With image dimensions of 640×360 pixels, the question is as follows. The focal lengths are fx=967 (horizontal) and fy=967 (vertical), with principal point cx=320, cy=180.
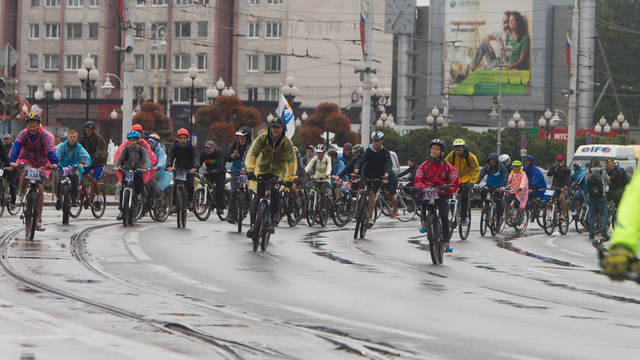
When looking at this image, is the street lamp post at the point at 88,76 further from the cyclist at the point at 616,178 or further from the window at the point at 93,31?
the window at the point at 93,31

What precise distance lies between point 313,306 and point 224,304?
0.71 metres

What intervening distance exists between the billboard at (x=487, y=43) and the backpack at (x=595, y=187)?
61921 mm

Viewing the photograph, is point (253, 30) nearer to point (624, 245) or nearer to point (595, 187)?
point (595, 187)

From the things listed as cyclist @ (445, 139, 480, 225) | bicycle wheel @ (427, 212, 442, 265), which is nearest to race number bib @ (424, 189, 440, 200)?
bicycle wheel @ (427, 212, 442, 265)

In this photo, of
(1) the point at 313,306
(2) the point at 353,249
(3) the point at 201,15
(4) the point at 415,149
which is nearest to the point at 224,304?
(1) the point at 313,306

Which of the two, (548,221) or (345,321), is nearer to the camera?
(345,321)

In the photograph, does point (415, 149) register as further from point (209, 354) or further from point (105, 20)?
point (209, 354)

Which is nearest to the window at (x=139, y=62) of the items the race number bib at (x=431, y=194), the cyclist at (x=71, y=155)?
the cyclist at (x=71, y=155)

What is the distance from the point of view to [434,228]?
12312 mm

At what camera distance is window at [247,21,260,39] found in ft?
252

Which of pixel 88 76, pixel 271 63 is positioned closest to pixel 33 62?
pixel 271 63

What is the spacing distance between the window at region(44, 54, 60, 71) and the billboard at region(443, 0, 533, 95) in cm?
3223

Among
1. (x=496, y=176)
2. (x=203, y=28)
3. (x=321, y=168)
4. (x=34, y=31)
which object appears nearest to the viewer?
(x=496, y=176)

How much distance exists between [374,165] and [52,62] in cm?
6698
